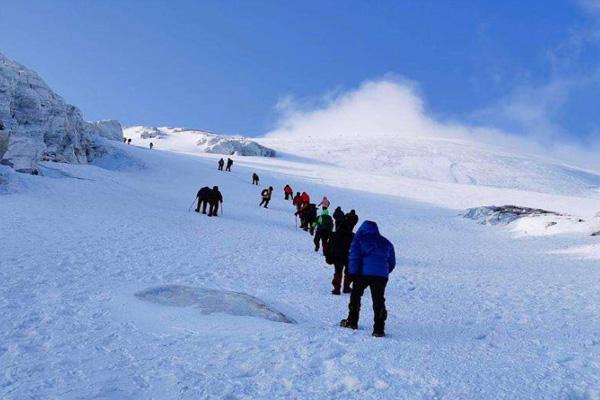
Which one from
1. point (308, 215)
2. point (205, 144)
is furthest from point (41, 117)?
point (205, 144)

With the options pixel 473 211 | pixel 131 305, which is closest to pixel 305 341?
pixel 131 305

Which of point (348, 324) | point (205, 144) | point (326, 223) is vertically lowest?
point (348, 324)

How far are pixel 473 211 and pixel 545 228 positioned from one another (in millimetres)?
8547

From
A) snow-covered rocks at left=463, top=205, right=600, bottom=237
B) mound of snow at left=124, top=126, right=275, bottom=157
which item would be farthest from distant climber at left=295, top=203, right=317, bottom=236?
mound of snow at left=124, top=126, right=275, bottom=157

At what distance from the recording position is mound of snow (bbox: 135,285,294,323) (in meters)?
8.16

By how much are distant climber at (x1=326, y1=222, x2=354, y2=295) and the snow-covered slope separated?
65286 millimetres

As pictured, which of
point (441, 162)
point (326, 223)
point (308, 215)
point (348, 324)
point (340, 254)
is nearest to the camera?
point (348, 324)

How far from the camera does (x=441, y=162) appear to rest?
95625 millimetres

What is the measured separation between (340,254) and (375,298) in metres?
3.82

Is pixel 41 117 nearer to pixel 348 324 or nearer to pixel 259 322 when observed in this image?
pixel 259 322

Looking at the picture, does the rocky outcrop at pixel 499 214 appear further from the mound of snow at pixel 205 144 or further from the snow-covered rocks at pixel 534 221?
the mound of snow at pixel 205 144

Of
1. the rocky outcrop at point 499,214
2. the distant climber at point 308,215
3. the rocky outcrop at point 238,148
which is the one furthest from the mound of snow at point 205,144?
the distant climber at point 308,215

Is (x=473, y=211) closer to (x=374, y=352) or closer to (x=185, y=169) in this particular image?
(x=185, y=169)

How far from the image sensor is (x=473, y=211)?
3691 cm
